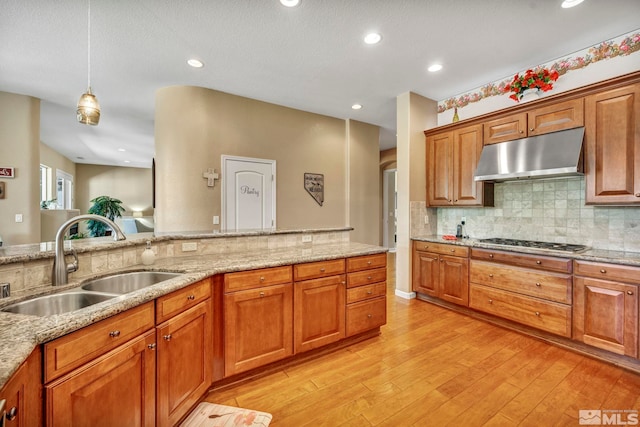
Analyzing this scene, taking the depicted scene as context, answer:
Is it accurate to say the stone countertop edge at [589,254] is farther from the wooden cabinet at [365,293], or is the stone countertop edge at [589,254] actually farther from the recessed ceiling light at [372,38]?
the recessed ceiling light at [372,38]

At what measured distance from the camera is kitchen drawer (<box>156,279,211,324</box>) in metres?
1.45

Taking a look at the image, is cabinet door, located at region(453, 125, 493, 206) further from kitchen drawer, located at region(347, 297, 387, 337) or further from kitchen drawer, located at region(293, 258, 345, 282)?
kitchen drawer, located at region(293, 258, 345, 282)

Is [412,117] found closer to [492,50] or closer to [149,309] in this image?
[492,50]

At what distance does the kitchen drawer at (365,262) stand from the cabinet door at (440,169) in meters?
1.63

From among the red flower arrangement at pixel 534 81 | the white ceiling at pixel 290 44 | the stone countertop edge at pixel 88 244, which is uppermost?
the white ceiling at pixel 290 44

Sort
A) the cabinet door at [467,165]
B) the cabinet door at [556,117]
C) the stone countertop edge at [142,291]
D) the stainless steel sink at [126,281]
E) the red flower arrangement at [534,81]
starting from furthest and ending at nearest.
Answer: the cabinet door at [467,165]
the red flower arrangement at [534,81]
the cabinet door at [556,117]
the stainless steel sink at [126,281]
the stone countertop edge at [142,291]

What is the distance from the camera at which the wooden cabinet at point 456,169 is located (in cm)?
345

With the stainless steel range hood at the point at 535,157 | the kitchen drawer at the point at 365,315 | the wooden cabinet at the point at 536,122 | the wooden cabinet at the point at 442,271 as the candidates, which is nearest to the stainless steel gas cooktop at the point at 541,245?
the wooden cabinet at the point at 442,271

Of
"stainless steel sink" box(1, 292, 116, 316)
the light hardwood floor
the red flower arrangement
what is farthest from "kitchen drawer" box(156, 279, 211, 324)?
the red flower arrangement

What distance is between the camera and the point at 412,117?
3916 millimetres

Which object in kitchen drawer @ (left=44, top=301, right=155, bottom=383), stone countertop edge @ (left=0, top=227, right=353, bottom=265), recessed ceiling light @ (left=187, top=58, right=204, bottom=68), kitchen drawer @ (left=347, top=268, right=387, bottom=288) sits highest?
recessed ceiling light @ (left=187, top=58, right=204, bottom=68)

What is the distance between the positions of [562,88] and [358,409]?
374 cm

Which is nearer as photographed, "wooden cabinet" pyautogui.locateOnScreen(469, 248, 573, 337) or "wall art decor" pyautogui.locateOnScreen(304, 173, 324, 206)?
"wooden cabinet" pyautogui.locateOnScreen(469, 248, 573, 337)

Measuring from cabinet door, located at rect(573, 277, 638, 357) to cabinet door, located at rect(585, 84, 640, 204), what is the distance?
761 mm
